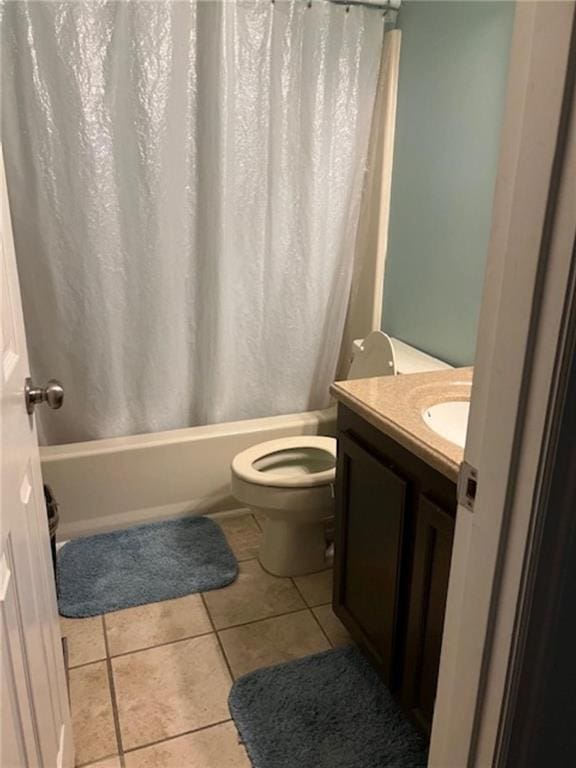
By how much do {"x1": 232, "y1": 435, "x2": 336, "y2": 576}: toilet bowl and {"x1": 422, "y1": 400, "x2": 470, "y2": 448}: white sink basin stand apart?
0.62 meters

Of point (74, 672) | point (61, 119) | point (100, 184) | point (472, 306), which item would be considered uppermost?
point (61, 119)

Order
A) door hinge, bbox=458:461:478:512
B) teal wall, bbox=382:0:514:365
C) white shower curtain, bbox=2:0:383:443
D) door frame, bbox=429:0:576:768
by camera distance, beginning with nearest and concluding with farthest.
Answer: door frame, bbox=429:0:576:768, door hinge, bbox=458:461:478:512, teal wall, bbox=382:0:514:365, white shower curtain, bbox=2:0:383:443

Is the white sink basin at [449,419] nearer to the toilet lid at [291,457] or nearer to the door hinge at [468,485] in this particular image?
the door hinge at [468,485]

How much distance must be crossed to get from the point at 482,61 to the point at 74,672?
2.27 meters

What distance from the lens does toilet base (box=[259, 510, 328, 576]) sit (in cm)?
220

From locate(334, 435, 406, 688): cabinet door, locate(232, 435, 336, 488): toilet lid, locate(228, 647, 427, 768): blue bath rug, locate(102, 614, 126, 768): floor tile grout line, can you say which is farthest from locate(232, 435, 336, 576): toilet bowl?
locate(102, 614, 126, 768): floor tile grout line

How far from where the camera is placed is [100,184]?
2.19m

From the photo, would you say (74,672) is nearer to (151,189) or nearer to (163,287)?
(163,287)

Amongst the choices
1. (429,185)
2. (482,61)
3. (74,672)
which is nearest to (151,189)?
(429,185)

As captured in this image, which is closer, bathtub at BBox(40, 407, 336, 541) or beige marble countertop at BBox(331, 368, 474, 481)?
beige marble countertop at BBox(331, 368, 474, 481)

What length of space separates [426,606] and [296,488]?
2.48 feet

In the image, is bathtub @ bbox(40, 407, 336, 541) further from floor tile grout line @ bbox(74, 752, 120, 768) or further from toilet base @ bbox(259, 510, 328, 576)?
floor tile grout line @ bbox(74, 752, 120, 768)

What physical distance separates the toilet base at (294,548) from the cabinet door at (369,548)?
40 cm

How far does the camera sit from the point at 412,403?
153 centimetres
